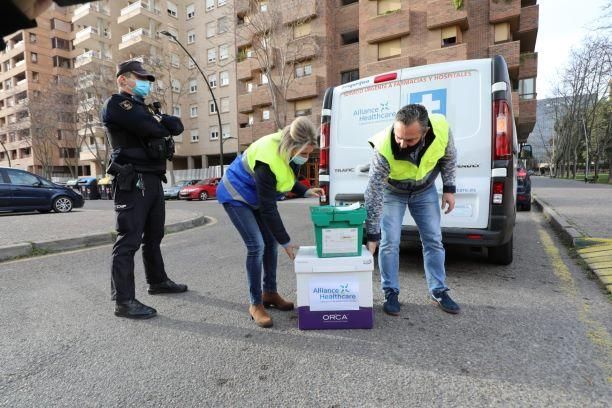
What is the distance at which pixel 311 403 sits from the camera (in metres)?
1.94

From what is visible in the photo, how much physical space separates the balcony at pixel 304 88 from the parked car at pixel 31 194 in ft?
63.2

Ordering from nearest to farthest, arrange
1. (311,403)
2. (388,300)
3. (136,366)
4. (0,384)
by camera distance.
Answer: (311,403), (0,384), (136,366), (388,300)

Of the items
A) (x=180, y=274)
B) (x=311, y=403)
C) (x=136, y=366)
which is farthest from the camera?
(x=180, y=274)

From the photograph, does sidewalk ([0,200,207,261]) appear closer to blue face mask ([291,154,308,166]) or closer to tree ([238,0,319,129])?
blue face mask ([291,154,308,166])

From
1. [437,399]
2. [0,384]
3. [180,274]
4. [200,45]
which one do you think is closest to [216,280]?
[180,274]

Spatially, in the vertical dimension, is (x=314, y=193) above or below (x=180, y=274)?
above

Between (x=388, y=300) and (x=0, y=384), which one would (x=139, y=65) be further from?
(x=388, y=300)

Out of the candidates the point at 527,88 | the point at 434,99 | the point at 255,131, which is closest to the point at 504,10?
the point at 527,88

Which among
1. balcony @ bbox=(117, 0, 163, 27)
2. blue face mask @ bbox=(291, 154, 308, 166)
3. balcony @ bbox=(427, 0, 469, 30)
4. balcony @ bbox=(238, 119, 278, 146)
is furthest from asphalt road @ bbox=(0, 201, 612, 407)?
balcony @ bbox=(117, 0, 163, 27)

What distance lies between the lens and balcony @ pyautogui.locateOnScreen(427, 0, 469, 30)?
23.0 meters

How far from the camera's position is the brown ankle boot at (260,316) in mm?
2885

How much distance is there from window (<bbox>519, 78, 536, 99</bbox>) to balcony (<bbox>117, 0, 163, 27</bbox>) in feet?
116

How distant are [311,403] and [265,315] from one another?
1.09 m

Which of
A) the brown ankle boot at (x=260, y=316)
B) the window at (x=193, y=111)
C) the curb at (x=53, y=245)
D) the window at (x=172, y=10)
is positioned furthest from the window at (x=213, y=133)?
the brown ankle boot at (x=260, y=316)
